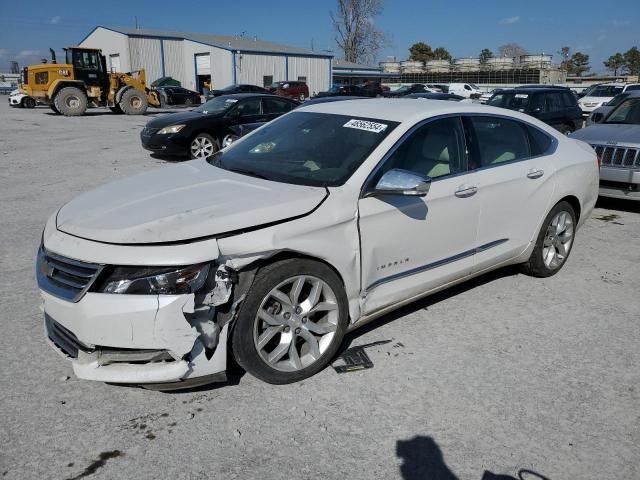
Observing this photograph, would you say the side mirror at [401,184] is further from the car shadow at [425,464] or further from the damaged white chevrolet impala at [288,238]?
the car shadow at [425,464]

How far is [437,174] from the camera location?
3.75 meters

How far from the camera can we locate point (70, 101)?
23031mm

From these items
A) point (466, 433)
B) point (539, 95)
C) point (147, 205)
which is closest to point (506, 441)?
point (466, 433)

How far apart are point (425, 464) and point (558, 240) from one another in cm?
303

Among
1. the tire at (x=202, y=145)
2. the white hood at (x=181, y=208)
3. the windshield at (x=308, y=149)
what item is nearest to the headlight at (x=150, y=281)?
the white hood at (x=181, y=208)

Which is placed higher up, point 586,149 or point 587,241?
point 586,149

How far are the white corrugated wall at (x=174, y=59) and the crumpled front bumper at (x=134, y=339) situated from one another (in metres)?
49.8

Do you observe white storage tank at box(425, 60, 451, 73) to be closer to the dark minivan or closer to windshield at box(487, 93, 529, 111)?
the dark minivan

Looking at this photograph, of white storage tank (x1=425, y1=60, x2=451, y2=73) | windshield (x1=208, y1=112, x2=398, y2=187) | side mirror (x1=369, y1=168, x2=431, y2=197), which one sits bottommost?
side mirror (x1=369, y1=168, x2=431, y2=197)

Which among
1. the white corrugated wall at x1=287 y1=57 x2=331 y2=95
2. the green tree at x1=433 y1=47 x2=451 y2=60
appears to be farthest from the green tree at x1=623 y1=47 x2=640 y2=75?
the white corrugated wall at x1=287 y1=57 x2=331 y2=95

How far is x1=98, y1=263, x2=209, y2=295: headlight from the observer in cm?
258

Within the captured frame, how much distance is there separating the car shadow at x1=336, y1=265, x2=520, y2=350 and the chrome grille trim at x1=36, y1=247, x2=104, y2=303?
1.61 meters

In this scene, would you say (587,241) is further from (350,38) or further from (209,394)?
(350,38)

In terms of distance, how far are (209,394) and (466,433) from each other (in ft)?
4.62
